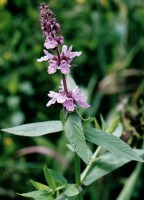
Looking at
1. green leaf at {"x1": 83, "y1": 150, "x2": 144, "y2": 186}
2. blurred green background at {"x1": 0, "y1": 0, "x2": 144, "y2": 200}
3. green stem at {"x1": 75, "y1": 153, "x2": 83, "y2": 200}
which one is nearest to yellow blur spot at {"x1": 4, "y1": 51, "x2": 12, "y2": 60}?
blurred green background at {"x1": 0, "y1": 0, "x2": 144, "y2": 200}

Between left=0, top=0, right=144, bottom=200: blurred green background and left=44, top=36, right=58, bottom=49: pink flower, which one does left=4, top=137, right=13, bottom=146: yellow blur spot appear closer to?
left=0, top=0, right=144, bottom=200: blurred green background

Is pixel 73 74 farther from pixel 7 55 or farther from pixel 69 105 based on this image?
pixel 69 105

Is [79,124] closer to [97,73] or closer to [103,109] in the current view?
[103,109]

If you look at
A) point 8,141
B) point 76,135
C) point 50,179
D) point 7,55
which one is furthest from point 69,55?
point 7,55

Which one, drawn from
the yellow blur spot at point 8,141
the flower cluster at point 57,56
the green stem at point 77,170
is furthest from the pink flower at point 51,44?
the yellow blur spot at point 8,141

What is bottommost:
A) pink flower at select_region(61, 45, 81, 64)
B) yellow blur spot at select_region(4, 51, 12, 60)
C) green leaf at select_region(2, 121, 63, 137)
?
green leaf at select_region(2, 121, 63, 137)

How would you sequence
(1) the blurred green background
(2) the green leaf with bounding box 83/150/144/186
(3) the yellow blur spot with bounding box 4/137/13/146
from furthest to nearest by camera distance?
(3) the yellow blur spot with bounding box 4/137/13/146
(1) the blurred green background
(2) the green leaf with bounding box 83/150/144/186
